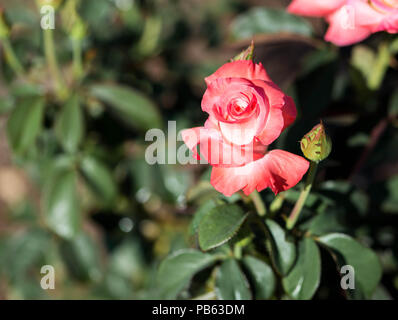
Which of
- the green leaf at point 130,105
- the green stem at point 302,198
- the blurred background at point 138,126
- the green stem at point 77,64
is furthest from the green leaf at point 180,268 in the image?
the green stem at point 77,64

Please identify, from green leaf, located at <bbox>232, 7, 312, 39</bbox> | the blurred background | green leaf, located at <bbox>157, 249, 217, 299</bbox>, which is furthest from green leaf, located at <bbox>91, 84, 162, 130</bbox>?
green leaf, located at <bbox>157, 249, 217, 299</bbox>

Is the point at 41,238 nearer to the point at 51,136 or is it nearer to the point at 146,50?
the point at 51,136

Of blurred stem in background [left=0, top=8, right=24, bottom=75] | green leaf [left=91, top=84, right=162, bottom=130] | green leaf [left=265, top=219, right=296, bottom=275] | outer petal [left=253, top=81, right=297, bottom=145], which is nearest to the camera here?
outer petal [left=253, top=81, right=297, bottom=145]

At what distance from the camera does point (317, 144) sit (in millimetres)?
490

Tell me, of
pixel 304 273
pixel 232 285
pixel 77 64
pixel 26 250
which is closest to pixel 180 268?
pixel 232 285

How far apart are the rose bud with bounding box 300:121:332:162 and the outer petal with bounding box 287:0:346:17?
0.90 feet

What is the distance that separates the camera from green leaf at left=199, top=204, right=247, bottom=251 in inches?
21.4

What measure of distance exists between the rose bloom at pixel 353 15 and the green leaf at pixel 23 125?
21.8 inches

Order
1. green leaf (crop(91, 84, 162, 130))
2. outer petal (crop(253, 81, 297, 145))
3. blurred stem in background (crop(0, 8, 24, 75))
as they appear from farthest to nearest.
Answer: green leaf (crop(91, 84, 162, 130)) < blurred stem in background (crop(0, 8, 24, 75)) < outer petal (crop(253, 81, 297, 145))

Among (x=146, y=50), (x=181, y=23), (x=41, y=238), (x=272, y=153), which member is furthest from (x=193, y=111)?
(x=272, y=153)

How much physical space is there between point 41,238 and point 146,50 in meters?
0.64

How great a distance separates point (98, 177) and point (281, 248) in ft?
1.74

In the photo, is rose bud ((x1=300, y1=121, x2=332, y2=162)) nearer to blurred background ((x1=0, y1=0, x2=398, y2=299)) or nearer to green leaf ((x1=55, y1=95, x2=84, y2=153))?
blurred background ((x1=0, y1=0, x2=398, y2=299))

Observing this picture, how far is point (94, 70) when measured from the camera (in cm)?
102
